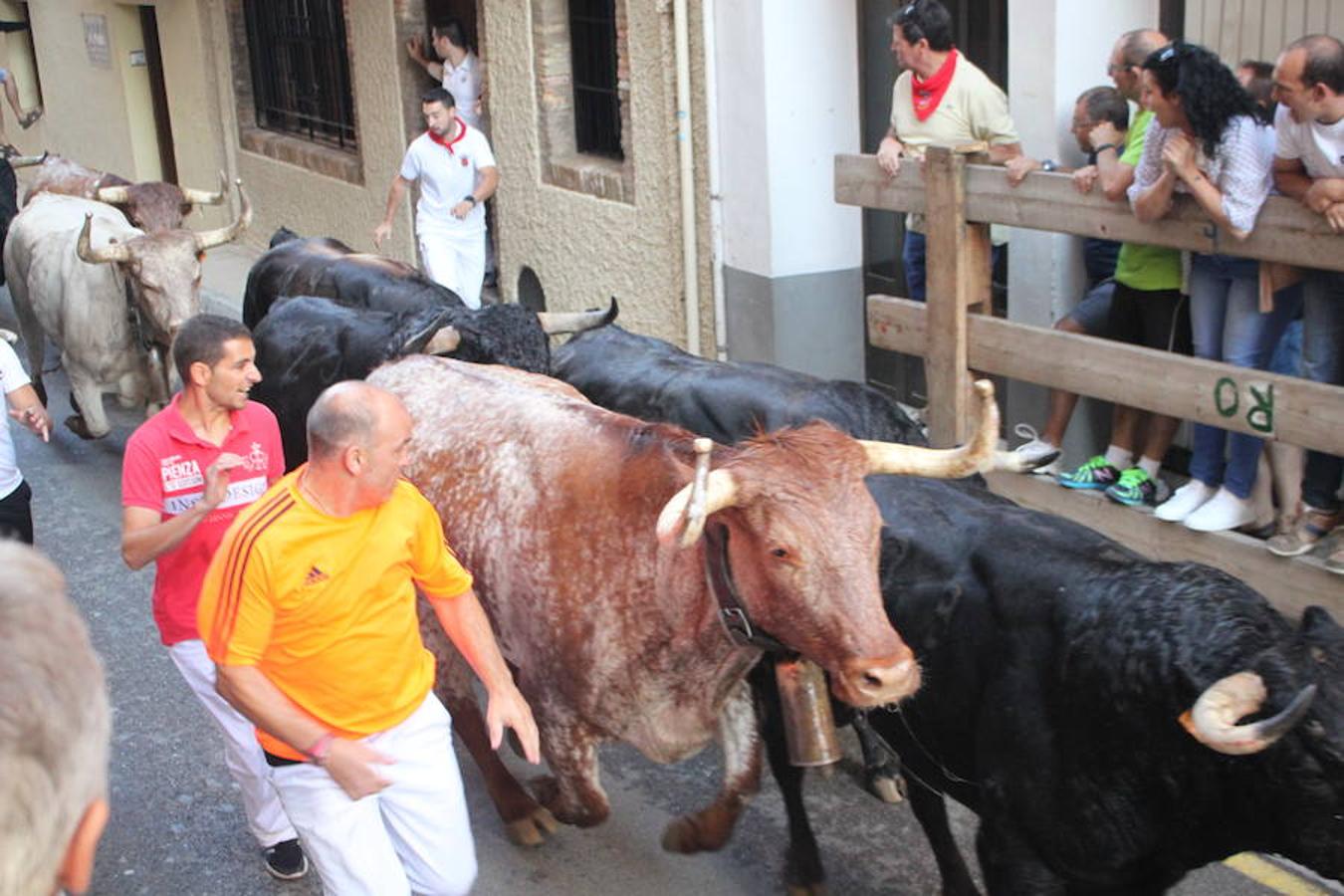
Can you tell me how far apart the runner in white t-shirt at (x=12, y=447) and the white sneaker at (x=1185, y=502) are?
15.0 ft

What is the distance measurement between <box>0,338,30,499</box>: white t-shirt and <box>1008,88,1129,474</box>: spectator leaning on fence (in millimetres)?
4251

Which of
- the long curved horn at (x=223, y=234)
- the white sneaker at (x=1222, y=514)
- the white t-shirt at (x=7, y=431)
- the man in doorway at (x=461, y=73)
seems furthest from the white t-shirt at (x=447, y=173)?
the white sneaker at (x=1222, y=514)

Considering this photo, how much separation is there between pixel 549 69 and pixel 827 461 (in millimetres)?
8236

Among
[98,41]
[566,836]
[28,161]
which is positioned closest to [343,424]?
[566,836]

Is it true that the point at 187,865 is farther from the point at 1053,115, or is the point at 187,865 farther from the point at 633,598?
the point at 1053,115

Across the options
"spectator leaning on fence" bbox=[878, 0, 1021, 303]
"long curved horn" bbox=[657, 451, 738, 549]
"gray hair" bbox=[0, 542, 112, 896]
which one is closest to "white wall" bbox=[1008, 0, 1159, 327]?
"spectator leaning on fence" bbox=[878, 0, 1021, 303]

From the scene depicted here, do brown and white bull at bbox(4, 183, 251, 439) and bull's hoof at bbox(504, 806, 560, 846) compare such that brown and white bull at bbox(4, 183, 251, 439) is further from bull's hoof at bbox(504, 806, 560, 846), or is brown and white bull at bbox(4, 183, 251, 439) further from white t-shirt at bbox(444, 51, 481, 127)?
bull's hoof at bbox(504, 806, 560, 846)

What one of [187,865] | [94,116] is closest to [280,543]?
[187,865]

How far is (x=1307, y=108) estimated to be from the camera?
6.25 m

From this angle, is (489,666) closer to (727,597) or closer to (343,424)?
(727,597)

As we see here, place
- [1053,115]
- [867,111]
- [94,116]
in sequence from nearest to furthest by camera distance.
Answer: [1053,115] → [867,111] → [94,116]

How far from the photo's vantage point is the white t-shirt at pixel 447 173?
11.4 m

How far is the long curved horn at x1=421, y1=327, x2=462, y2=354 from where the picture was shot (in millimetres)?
7248

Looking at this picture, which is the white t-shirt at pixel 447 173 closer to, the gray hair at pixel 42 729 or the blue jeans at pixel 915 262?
the blue jeans at pixel 915 262
